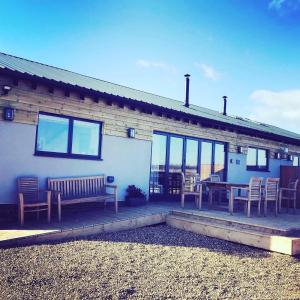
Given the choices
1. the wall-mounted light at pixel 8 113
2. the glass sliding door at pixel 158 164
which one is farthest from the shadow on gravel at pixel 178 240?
the wall-mounted light at pixel 8 113

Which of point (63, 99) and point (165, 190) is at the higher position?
point (63, 99)

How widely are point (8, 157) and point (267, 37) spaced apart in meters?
9.96

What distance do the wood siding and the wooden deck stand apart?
2.48m

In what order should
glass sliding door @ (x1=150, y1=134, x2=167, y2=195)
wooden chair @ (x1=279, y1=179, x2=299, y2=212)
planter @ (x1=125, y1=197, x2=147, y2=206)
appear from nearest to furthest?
planter @ (x1=125, y1=197, x2=147, y2=206)
wooden chair @ (x1=279, y1=179, x2=299, y2=212)
glass sliding door @ (x1=150, y1=134, x2=167, y2=195)

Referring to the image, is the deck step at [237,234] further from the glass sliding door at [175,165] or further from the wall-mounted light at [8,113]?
the wall-mounted light at [8,113]

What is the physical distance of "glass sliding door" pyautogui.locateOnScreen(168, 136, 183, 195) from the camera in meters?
9.98

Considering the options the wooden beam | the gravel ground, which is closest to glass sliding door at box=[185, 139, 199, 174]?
the gravel ground

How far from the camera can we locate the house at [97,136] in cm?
647

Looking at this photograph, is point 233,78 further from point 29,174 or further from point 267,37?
point 29,174

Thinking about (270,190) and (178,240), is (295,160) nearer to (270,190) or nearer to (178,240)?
(270,190)

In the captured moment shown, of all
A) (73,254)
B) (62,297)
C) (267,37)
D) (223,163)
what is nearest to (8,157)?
(73,254)

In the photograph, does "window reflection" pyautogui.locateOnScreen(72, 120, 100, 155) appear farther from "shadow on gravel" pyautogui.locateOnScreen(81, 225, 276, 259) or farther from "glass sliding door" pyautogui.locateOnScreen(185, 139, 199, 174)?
"glass sliding door" pyautogui.locateOnScreen(185, 139, 199, 174)

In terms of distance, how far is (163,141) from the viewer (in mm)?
9820

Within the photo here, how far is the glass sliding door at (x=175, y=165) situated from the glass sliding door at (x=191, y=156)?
1.00 feet
